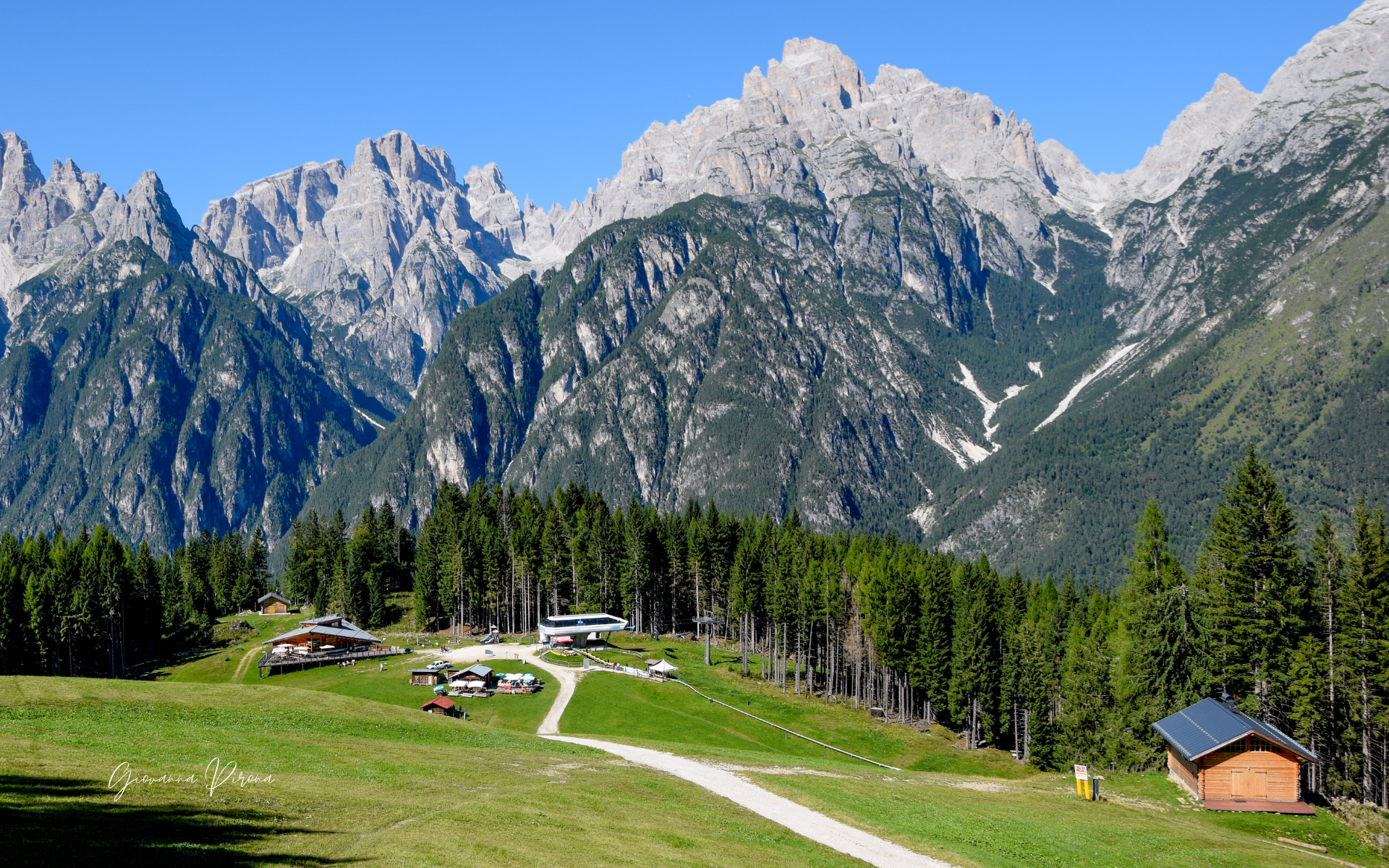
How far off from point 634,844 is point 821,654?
86.7 meters

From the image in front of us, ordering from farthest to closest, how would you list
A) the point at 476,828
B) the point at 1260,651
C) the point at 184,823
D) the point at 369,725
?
the point at 1260,651, the point at 369,725, the point at 476,828, the point at 184,823

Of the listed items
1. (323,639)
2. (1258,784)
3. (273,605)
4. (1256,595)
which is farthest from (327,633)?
(1256,595)

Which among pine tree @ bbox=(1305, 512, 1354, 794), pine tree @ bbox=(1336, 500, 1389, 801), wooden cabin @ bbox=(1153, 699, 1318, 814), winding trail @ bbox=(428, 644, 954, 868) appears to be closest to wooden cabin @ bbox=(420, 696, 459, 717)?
winding trail @ bbox=(428, 644, 954, 868)

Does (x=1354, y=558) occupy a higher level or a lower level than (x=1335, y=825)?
higher

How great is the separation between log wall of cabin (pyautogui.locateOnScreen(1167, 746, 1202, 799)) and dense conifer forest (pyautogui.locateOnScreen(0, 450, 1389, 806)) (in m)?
6.47

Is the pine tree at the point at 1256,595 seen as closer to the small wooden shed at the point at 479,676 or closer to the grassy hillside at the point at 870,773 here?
the grassy hillside at the point at 870,773

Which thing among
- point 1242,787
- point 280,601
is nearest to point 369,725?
point 1242,787

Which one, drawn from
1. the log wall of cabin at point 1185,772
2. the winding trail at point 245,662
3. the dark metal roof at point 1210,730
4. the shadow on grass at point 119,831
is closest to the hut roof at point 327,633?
the winding trail at point 245,662

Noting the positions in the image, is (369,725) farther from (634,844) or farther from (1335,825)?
(1335,825)

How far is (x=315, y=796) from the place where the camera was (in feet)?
107

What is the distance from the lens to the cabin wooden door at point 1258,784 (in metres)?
49.4

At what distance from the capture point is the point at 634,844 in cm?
3144

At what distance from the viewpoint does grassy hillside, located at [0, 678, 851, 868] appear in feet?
83.5

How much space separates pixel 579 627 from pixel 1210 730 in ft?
262
